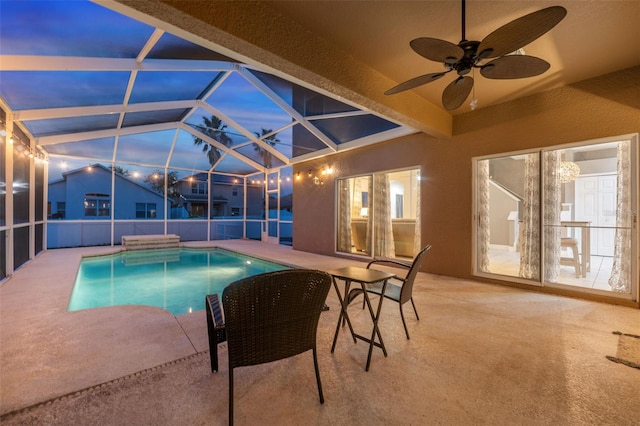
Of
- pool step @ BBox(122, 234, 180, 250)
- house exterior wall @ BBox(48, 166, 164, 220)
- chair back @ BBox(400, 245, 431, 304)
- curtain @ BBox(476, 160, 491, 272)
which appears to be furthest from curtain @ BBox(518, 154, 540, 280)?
house exterior wall @ BBox(48, 166, 164, 220)

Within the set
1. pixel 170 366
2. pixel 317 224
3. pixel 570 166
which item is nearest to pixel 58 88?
pixel 170 366

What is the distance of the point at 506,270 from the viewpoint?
5.04 m

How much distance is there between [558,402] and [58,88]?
7044 mm

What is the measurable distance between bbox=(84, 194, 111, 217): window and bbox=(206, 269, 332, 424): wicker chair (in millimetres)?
10861

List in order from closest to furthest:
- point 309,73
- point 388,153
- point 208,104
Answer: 1. point 309,73
2. point 388,153
3. point 208,104

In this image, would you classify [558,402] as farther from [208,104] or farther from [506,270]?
[208,104]

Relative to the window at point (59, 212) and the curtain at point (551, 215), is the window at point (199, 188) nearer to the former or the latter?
the window at point (59, 212)

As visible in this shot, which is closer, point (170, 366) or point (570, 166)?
point (170, 366)

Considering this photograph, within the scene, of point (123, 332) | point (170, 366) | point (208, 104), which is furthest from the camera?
point (208, 104)

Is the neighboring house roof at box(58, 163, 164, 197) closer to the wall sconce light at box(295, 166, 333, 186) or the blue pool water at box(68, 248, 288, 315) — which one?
the blue pool water at box(68, 248, 288, 315)

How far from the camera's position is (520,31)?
5.97 feet

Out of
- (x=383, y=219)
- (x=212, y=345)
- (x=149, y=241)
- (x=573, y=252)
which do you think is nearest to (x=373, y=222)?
(x=383, y=219)

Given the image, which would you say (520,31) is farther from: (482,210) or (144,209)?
(144,209)

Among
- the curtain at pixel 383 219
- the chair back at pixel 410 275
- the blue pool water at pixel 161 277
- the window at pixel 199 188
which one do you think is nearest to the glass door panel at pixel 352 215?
the curtain at pixel 383 219
